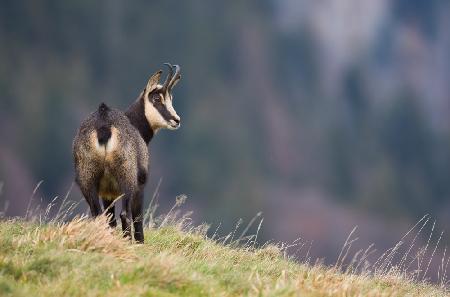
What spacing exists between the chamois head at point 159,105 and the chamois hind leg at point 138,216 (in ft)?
6.92

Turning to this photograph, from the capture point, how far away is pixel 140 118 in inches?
476

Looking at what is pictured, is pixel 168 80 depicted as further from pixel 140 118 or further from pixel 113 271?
pixel 113 271

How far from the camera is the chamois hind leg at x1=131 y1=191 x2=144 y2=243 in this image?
10055mm

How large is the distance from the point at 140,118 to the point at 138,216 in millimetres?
2457

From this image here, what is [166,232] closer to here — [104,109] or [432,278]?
[104,109]

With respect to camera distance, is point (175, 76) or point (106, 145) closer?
point (106, 145)

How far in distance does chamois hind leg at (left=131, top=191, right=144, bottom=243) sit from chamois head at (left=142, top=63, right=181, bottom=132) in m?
2.11

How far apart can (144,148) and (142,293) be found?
439 centimetres

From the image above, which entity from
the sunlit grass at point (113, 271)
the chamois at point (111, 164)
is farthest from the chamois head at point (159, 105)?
the sunlit grass at point (113, 271)

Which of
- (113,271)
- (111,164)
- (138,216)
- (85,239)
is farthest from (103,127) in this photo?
(113,271)

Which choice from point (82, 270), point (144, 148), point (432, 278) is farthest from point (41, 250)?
point (432, 278)

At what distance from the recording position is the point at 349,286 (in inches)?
301

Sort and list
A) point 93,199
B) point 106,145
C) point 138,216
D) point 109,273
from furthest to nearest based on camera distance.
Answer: point 138,216 → point 93,199 → point 106,145 → point 109,273

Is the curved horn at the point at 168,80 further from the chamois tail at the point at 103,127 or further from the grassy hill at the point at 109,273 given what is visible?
the grassy hill at the point at 109,273
